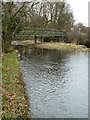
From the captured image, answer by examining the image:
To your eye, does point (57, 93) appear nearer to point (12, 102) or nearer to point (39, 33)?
point (12, 102)

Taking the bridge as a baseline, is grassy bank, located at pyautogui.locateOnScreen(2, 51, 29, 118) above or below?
below

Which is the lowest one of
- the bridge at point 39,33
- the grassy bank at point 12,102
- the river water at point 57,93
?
the river water at point 57,93

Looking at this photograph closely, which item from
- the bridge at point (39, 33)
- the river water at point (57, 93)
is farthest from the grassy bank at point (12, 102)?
the bridge at point (39, 33)

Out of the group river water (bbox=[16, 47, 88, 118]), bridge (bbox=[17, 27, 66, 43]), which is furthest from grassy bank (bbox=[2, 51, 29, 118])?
bridge (bbox=[17, 27, 66, 43])

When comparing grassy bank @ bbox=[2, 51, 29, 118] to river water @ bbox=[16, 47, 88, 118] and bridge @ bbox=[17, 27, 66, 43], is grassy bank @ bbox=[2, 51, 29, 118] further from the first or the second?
bridge @ bbox=[17, 27, 66, 43]

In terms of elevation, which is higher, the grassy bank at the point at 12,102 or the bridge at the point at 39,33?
the bridge at the point at 39,33

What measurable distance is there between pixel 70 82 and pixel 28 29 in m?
25.5

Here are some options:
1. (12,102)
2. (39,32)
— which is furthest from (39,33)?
(12,102)

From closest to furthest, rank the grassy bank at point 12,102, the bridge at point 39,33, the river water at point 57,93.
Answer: the grassy bank at point 12,102
the river water at point 57,93
the bridge at point 39,33

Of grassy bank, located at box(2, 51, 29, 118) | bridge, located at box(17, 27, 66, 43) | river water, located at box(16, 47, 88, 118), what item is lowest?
river water, located at box(16, 47, 88, 118)

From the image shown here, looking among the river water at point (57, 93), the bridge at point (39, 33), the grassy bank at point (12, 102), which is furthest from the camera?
the bridge at point (39, 33)

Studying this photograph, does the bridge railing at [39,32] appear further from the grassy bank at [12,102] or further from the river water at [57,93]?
the grassy bank at [12,102]

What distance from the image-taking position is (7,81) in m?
10.2

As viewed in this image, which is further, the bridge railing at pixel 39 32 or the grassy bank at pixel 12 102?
the bridge railing at pixel 39 32
